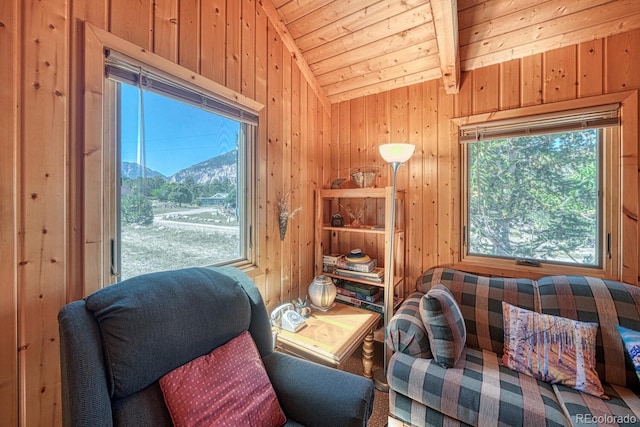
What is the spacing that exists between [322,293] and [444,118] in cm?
178

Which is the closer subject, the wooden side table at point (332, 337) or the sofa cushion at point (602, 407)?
the sofa cushion at point (602, 407)

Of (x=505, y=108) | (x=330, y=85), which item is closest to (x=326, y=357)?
(x=505, y=108)

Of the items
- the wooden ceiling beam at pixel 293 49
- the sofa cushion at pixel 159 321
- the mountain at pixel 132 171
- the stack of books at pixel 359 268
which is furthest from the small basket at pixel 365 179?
the mountain at pixel 132 171

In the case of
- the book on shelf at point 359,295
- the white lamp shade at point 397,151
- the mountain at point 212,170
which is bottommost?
the book on shelf at point 359,295

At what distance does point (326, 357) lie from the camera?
1502 mm

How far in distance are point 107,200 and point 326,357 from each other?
54.5 inches

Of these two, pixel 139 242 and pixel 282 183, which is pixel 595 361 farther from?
pixel 139 242

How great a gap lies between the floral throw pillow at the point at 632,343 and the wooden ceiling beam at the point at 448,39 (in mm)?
1882

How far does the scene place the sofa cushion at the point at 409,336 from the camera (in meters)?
1.53

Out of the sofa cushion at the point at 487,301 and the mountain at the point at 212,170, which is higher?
the mountain at the point at 212,170

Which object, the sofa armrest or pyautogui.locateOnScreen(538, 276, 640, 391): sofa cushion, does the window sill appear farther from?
the sofa armrest

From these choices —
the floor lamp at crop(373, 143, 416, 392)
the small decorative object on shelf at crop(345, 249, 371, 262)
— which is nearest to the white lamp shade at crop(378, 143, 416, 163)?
the floor lamp at crop(373, 143, 416, 392)

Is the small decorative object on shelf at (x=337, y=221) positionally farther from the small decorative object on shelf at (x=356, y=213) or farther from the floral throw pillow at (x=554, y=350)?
the floral throw pillow at (x=554, y=350)

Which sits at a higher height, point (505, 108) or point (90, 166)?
point (505, 108)
